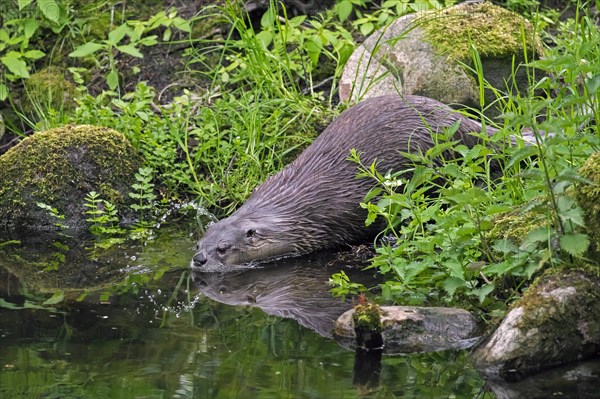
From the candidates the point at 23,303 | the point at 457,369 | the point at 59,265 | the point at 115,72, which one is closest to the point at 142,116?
the point at 115,72

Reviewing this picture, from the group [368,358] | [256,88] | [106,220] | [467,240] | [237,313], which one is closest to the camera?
[368,358]

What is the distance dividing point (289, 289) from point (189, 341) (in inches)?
40.5

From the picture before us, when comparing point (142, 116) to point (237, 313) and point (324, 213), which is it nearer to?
point (324, 213)

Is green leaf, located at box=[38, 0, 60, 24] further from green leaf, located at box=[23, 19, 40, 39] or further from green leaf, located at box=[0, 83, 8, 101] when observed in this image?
green leaf, located at box=[0, 83, 8, 101]

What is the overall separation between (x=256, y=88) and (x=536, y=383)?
3931mm

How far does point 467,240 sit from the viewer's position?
15.6 feet

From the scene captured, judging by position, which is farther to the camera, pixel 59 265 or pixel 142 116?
pixel 142 116

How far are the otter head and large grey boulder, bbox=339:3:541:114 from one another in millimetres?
1285

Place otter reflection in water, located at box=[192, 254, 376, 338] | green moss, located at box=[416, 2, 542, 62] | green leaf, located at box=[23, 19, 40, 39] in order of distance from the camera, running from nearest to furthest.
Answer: otter reflection in water, located at box=[192, 254, 376, 338] → green moss, located at box=[416, 2, 542, 62] → green leaf, located at box=[23, 19, 40, 39]

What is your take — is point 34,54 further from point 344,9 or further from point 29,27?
point 344,9

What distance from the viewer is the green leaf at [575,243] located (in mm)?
4121

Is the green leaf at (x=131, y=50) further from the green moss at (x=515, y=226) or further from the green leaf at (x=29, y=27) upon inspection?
the green moss at (x=515, y=226)

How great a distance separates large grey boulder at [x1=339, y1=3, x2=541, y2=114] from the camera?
276 inches

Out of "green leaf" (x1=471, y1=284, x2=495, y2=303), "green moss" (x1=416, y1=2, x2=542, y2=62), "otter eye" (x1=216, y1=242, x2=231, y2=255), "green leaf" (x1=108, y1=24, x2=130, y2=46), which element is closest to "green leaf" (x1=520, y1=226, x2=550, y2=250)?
"green leaf" (x1=471, y1=284, x2=495, y2=303)
